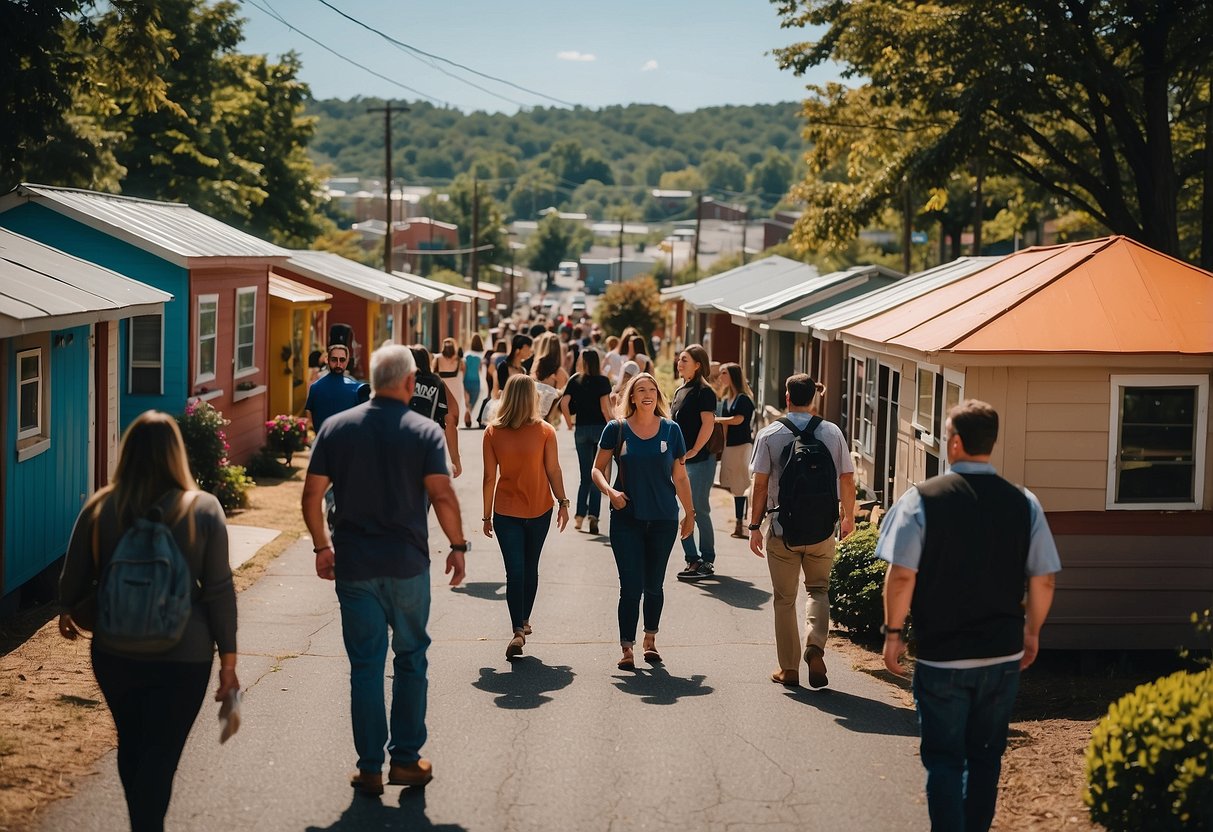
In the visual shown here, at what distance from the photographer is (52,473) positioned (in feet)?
35.7

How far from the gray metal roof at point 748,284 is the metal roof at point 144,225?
1228cm

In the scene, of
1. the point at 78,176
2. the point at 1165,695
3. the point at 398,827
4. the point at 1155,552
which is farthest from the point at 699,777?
the point at 78,176

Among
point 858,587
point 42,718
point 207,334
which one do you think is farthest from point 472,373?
point 42,718

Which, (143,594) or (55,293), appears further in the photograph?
(55,293)

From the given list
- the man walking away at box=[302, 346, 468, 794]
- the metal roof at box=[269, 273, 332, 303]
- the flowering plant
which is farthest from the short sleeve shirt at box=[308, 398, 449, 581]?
the metal roof at box=[269, 273, 332, 303]

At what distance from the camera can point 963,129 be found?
20.3 metres

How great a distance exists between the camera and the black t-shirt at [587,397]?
1359 centimetres

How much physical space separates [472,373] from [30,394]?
15.4 m

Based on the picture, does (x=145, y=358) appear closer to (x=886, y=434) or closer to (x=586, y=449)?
(x=586, y=449)

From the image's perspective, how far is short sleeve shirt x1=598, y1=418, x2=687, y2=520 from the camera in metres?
8.47

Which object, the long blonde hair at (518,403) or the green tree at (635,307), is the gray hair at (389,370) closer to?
the long blonde hair at (518,403)

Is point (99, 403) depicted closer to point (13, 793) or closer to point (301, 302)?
point (13, 793)

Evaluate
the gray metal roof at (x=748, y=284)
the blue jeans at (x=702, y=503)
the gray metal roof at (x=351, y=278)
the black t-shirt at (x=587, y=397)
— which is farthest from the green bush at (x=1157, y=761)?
the gray metal roof at (x=351, y=278)

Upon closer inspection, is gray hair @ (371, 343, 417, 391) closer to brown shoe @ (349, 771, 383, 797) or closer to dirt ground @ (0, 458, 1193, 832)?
brown shoe @ (349, 771, 383, 797)
